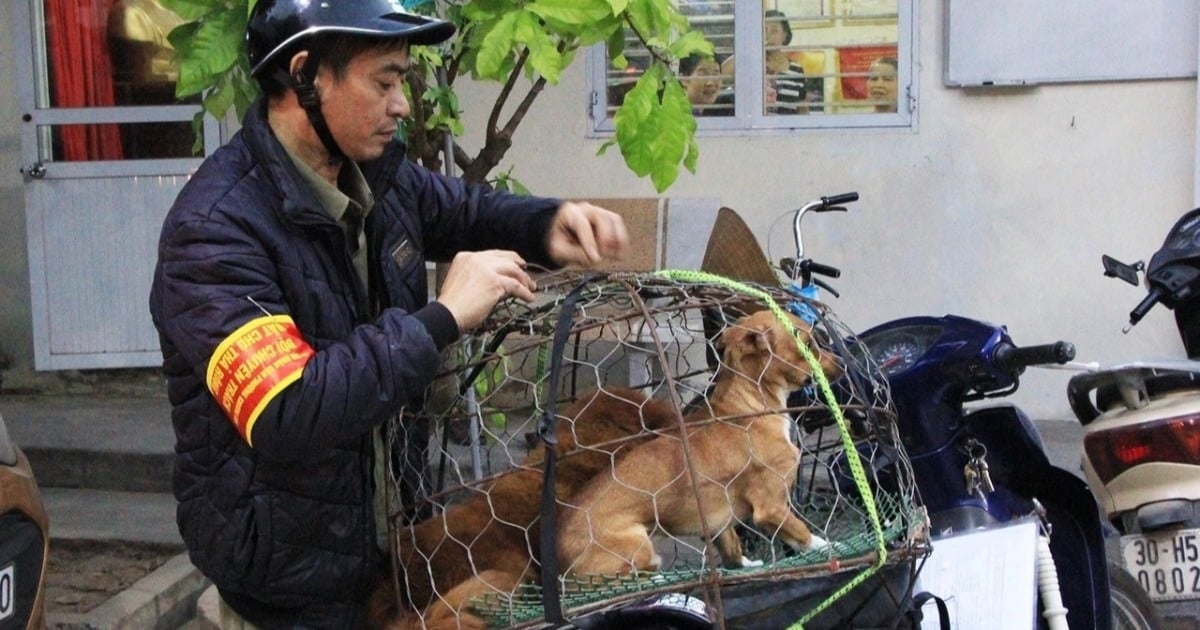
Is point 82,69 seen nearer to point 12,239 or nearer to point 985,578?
point 12,239

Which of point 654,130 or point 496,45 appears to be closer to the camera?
point 496,45

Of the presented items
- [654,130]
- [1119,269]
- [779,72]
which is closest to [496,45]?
[654,130]

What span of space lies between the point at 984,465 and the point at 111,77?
16.8 feet

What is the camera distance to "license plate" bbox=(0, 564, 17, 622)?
7.85 ft

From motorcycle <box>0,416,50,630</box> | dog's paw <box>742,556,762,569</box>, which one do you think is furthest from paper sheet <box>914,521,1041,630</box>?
motorcycle <box>0,416,50,630</box>

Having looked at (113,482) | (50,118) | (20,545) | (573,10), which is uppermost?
(573,10)

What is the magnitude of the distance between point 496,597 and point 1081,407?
2125mm

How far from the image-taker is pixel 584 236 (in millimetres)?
2422

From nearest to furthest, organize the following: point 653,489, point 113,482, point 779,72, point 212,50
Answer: point 653,489 → point 212,50 → point 113,482 → point 779,72

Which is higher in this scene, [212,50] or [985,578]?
[212,50]

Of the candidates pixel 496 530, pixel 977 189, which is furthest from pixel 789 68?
pixel 496 530

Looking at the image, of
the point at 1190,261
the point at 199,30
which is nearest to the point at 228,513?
the point at 199,30

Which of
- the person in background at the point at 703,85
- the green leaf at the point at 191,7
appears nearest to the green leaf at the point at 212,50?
the green leaf at the point at 191,7

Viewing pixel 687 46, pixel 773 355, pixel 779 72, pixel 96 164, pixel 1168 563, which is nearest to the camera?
pixel 773 355
